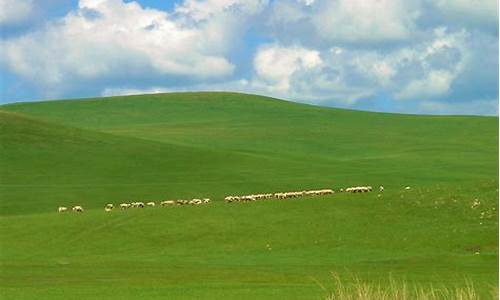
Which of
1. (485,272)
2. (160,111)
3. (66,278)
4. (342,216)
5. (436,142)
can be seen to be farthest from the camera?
(160,111)

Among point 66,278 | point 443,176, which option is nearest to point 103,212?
point 66,278

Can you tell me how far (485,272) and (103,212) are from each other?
25.3 meters

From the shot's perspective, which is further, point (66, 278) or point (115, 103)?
point (115, 103)

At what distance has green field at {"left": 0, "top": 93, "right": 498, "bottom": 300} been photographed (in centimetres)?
3134

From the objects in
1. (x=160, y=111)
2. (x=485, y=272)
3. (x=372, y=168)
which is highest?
(x=160, y=111)

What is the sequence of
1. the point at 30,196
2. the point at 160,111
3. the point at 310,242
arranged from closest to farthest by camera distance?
the point at 310,242, the point at 30,196, the point at 160,111

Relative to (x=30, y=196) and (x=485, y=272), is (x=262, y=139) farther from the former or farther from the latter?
(x=485, y=272)

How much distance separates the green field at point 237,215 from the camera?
31338 mm

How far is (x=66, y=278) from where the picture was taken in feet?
101

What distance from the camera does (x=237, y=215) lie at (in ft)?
168

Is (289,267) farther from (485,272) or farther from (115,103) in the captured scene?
(115,103)

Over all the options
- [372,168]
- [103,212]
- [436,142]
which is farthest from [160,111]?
[103,212]

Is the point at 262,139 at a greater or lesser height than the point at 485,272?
greater

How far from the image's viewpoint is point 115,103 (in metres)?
155
